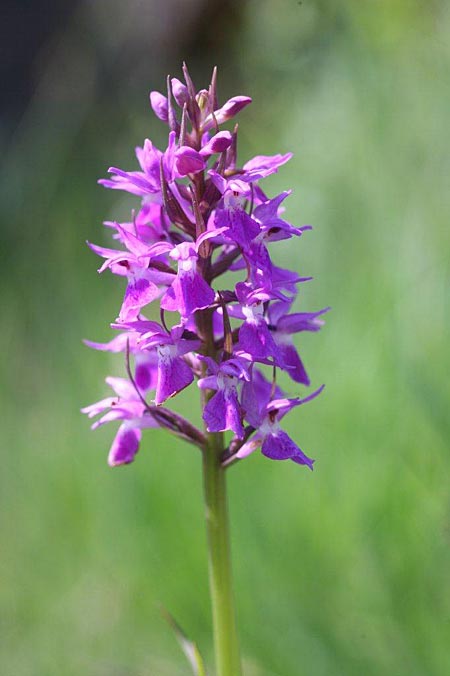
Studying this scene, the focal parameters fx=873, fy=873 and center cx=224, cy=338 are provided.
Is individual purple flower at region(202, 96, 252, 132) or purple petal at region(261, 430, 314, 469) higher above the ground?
individual purple flower at region(202, 96, 252, 132)

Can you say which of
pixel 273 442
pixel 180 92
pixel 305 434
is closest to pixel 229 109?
pixel 180 92

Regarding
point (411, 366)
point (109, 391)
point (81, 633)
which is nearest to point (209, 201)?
point (411, 366)

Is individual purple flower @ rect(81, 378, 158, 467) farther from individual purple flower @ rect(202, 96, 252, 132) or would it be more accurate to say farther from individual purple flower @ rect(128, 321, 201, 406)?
individual purple flower @ rect(202, 96, 252, 132)

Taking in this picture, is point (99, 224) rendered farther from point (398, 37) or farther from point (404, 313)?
point (404, 313)

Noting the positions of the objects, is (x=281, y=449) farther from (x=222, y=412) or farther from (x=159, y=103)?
(x=159, y=103)

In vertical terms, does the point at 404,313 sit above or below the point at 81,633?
above

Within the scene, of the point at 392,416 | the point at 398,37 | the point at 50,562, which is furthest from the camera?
the point at 398,37

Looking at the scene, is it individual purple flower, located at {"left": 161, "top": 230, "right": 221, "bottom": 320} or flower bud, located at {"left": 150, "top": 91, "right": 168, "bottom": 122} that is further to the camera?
flower bud, located at {"left": 150, "top": 91, "right": 168, "bottom": 122}

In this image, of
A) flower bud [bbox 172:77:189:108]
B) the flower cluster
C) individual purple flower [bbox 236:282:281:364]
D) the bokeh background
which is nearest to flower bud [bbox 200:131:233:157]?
the flower cluster
